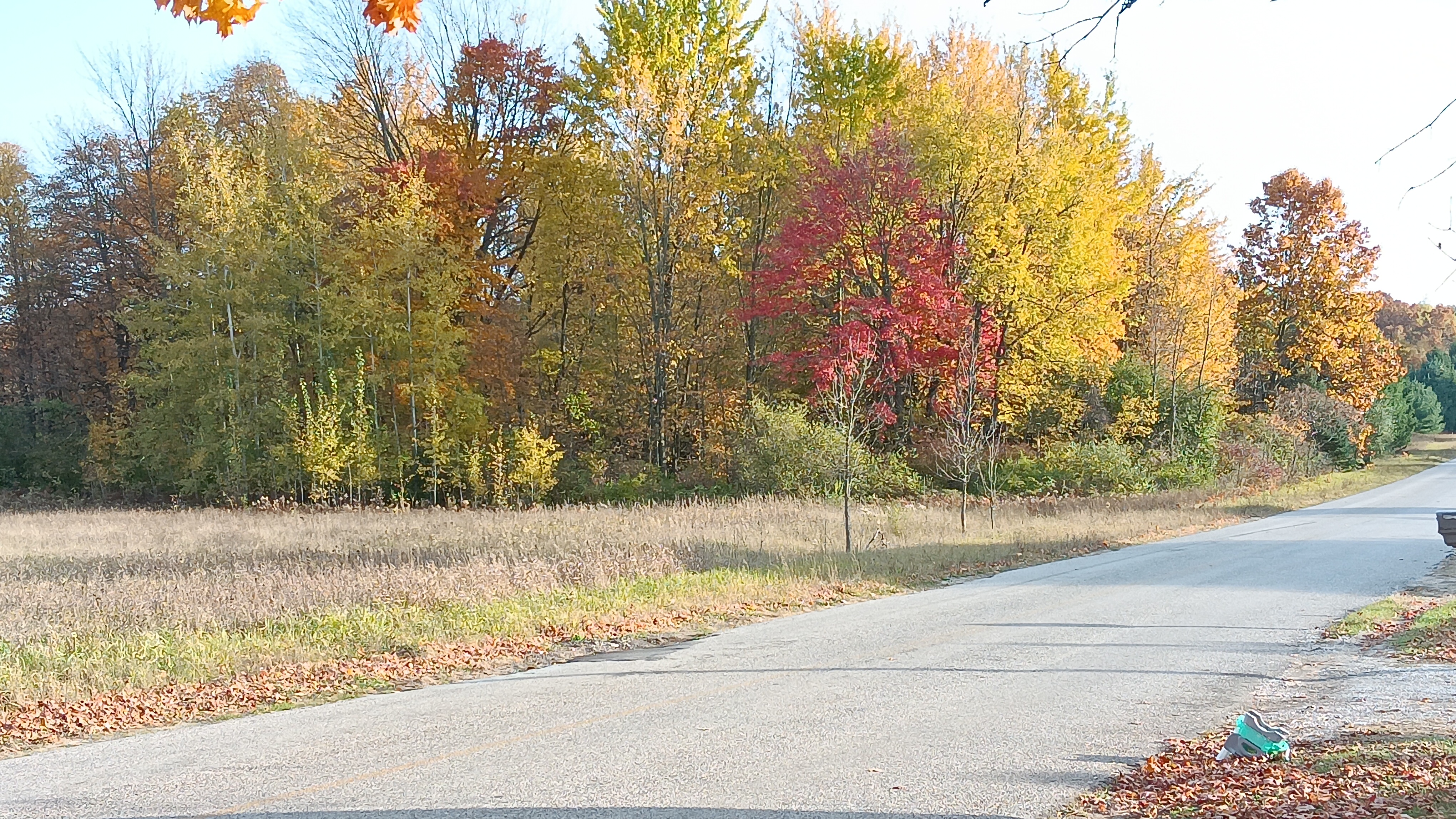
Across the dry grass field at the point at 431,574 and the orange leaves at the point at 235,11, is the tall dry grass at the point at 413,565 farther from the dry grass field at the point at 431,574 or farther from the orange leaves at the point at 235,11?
the orange leaves at the point at 235,11

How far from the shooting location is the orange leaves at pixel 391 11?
4.31 metres

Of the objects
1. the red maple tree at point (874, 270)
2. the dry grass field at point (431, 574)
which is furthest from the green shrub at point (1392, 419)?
the red maple tree at point (874, 270)

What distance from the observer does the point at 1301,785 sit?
523 cm

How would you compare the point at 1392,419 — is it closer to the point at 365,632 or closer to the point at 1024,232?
the point at 1024,232

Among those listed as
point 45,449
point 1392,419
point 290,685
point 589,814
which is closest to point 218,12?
point 589,814

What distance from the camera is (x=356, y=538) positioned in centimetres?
2089

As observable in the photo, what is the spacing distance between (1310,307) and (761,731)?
49.7 metres

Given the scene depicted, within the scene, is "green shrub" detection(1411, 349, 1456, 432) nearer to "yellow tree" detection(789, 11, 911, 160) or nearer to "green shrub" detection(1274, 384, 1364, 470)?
"green shrub" detection(1274, 384, 1364, 470)

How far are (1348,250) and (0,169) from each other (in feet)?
202

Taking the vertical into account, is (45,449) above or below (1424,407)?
below

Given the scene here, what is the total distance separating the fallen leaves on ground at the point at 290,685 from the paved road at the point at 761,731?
0.52 meters

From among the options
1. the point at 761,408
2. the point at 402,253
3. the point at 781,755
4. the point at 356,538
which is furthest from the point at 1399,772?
the point at 402,253

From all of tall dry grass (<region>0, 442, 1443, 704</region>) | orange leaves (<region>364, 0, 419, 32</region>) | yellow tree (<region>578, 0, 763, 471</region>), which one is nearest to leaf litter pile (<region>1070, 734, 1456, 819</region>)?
orange leaves (<region>364, 0, 419, 32</region>)

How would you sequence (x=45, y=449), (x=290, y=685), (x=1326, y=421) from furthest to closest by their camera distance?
(x=1326, y=421) → (x=45, y=449) → (x=290, y=685)
